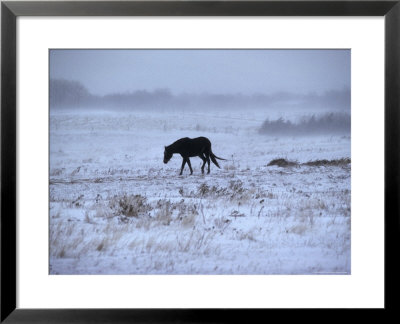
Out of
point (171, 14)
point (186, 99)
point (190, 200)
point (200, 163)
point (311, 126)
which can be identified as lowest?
point (190, 200)

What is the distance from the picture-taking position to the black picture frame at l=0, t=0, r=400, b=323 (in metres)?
3.08

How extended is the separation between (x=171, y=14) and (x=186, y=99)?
588 millimetres

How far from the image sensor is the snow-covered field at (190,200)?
3186 mm

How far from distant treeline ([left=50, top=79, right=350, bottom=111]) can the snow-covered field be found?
69 millimetres

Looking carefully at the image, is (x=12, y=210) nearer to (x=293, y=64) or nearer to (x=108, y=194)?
(x=108, y=194)

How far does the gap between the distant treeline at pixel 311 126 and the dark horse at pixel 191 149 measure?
40cm

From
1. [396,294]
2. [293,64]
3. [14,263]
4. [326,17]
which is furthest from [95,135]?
[396,294]

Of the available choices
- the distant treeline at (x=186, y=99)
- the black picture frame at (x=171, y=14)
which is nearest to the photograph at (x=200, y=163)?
the distant treeline at (x=186, y=99)

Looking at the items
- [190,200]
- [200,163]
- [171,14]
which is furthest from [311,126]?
[171,14]

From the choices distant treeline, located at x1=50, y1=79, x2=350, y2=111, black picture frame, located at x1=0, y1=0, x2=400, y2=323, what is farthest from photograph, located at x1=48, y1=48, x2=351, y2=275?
black picture frame, located at x1=0, y1=0, x2=400, y2=323

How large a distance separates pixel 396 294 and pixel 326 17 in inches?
77.7

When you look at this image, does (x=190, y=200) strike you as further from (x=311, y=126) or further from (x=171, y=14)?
(x=171, y=14)

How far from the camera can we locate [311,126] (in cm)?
325

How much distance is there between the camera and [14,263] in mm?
3143
